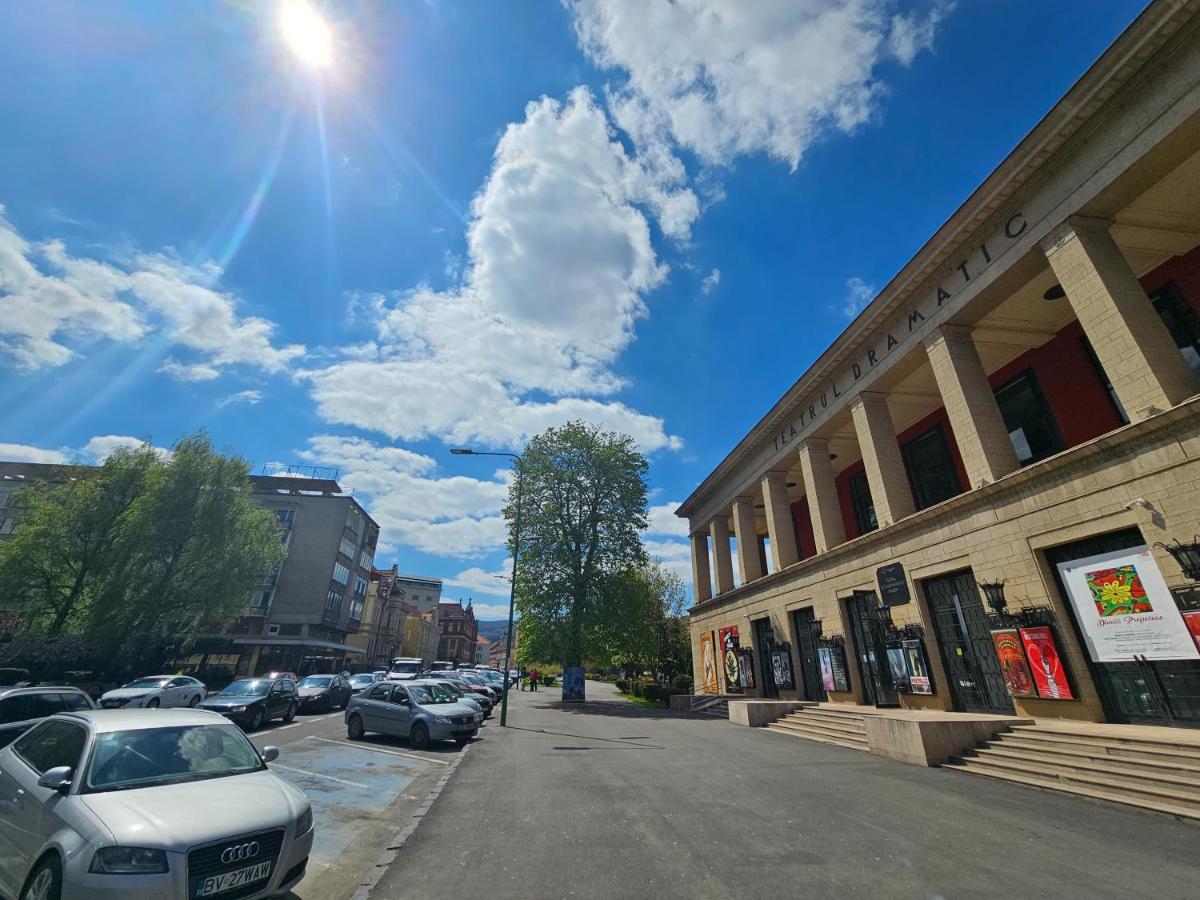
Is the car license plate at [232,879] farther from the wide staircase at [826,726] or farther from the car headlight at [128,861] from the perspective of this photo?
the wide staircase at [826,726]

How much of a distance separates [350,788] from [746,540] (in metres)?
22.2

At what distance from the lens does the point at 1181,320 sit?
42.4 feet

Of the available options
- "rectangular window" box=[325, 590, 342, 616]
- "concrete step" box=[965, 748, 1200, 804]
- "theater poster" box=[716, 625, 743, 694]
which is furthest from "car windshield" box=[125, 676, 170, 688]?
"rectangular window" box=[325, 590, 342, 616]

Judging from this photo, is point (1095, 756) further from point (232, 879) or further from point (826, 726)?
point (232, 879)

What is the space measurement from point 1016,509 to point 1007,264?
6.45m

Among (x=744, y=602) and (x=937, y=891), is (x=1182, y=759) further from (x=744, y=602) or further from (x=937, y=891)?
(x=744, y=602)

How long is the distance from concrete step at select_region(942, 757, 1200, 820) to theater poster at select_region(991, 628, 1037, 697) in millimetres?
2498

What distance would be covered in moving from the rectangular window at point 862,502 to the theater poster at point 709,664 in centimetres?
1088

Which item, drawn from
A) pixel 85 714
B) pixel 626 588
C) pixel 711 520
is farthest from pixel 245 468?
pixel 85 714

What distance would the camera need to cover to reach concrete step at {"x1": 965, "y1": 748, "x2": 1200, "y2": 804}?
730 centimetres

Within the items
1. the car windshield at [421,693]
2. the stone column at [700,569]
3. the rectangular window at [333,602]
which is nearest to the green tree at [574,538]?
the stone column at [700,569]

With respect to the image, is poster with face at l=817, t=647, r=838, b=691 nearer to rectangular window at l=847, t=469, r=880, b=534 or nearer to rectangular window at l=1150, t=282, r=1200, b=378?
rectangular window at l=847, t=469, r=880, b=534

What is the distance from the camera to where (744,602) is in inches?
1038

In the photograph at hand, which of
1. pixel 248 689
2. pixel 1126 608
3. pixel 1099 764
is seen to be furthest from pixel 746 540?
pixel 248 689
